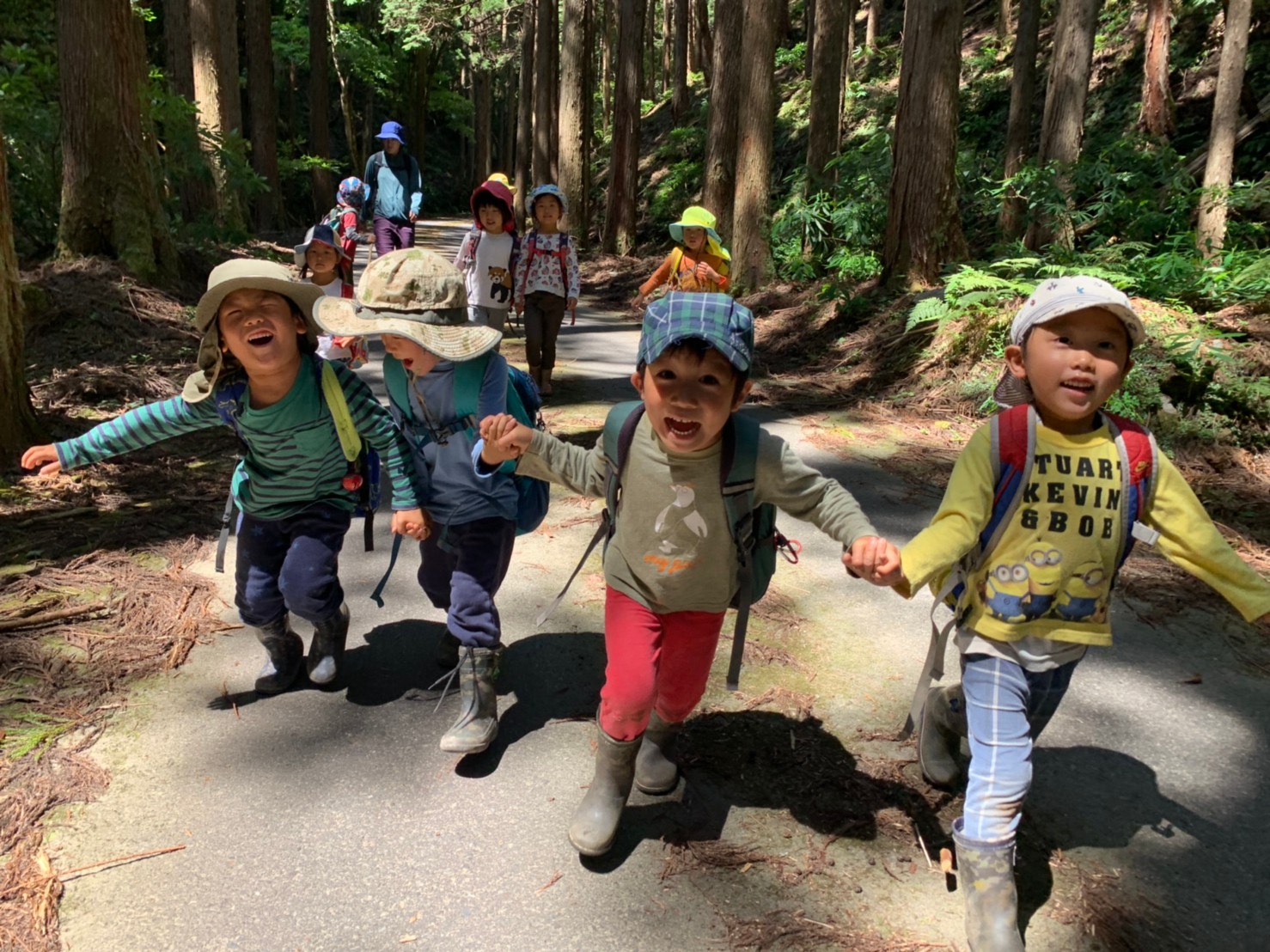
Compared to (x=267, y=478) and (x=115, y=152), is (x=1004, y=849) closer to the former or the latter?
(x=267, y=478)

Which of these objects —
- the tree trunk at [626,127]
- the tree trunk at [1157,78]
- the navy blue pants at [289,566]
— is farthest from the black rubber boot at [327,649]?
the tree trunk at [626,127]

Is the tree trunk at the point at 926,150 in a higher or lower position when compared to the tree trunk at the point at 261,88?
lower

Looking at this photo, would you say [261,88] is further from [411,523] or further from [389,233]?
[411,523]

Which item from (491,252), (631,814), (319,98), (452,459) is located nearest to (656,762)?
(631,814)

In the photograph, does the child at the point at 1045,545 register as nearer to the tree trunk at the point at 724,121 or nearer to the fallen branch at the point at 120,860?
the fallen branch at the point at 120,860

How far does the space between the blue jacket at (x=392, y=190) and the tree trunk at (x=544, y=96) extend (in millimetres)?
14295

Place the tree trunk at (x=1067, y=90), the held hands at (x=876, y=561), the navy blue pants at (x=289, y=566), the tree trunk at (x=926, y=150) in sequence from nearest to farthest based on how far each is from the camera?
the held hands at (x=876, y=561)
the navy blue pants at (x=289, y=566)
the tree trunk at (x=926, y=150)
the tree trunk at (x=1067, y=90)

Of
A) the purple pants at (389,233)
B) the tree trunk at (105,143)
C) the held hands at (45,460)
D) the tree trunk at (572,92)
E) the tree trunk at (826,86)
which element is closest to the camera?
the held hands at (45,460)

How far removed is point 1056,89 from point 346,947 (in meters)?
11.2

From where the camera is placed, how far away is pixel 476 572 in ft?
10.5

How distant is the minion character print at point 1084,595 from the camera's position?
240cm

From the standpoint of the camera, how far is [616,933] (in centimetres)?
240

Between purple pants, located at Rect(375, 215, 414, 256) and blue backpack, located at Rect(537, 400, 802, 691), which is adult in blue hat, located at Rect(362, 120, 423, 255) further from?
blue backpack, located at Rect(537, 400, 802, 691)

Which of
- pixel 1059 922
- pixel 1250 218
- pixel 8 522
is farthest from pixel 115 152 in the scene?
pixel 1250 218
